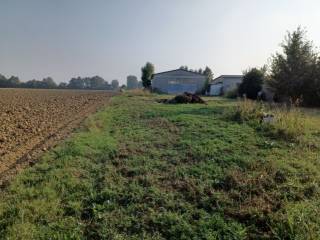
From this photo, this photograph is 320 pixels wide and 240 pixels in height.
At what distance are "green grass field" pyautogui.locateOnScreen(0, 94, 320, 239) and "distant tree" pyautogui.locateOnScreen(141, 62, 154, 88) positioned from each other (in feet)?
154

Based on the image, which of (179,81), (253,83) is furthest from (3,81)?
(253,83)

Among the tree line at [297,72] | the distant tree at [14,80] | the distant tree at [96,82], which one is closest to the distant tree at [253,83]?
the tree line at [297,72]

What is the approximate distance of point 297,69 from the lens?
20.9 meters

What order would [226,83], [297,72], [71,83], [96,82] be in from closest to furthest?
[297,72]
[226,83]
[71,83]
[96,82]

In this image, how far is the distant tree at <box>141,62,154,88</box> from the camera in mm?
53812

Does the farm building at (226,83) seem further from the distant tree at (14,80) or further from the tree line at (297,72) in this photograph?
the distant tree at (14,80)

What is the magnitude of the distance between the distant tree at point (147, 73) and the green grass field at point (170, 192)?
47.0m

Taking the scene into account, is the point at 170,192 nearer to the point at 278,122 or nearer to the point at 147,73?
the point at 278,122

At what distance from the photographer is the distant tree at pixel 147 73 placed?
177 feet

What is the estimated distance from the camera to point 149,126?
33.9 feet

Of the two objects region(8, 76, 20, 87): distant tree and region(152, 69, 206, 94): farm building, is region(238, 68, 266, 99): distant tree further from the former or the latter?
region(8, 76, 20, 87): distant tree

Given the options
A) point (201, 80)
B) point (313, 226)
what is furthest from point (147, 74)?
point (313, 226)

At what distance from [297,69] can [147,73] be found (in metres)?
35.5

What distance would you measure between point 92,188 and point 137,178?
807 millimetres
